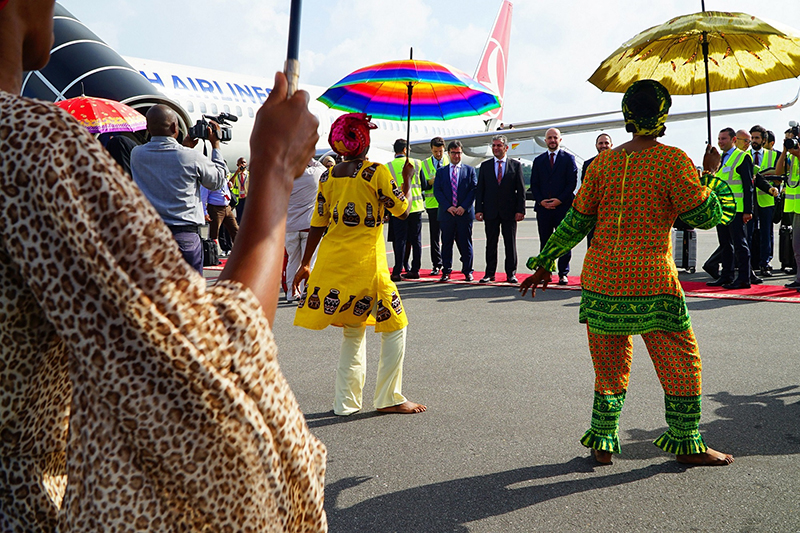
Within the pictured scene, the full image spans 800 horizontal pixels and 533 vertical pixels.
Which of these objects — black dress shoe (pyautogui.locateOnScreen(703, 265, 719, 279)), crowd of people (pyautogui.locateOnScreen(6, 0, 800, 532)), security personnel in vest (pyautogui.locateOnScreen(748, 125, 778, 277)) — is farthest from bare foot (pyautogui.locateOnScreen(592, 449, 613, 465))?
security personnel in vest (pyautogui.locateOnScreen(748, 125, 778, 277))

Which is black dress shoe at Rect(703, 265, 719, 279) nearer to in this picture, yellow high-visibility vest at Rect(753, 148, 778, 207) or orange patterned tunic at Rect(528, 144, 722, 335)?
yellow high-visibility vest at Rect(753, 148, 778, 207)

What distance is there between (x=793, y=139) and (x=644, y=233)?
6774 mm

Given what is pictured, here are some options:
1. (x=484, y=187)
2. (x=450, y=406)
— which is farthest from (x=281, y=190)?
(x=484, y=187)

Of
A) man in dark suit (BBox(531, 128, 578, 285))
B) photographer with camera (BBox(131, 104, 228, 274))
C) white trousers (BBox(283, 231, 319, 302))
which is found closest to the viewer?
photographer with camera (BBox(131, 104, 228, 274))

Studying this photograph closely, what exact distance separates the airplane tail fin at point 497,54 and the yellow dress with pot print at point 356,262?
28268 mm

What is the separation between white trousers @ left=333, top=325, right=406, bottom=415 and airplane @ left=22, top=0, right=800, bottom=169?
4.63m

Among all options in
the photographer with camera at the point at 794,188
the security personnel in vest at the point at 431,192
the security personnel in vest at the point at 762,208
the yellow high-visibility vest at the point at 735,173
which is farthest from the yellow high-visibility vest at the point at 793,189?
the security personnel in vest at the point at 431,192

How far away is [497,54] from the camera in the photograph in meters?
33.2

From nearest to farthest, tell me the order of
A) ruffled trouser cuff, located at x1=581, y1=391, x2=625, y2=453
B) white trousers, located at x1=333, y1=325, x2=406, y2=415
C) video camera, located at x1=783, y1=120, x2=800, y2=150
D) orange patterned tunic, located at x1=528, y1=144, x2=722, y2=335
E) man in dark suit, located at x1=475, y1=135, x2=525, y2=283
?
orange patterned tunic, located at x1=528, y1=144, x2=722, y2=335, ruffled trouser cuff, located at x1=581, y1=391, x2=625, y2=453, white trousers, located at x1=333, y1=325, x2=406, y2=415, video camera, located at x1=783, y1=120, x2=800, y2=150, man in dark suit, located at x1=475, y1=135, x2=525, y2=283

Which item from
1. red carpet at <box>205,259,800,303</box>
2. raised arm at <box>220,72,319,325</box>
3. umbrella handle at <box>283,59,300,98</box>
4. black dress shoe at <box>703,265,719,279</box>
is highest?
umbrella handle at <box>283,59,300,98</box>

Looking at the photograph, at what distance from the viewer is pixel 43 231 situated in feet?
2.36

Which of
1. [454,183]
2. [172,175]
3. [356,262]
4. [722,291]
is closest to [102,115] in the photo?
[172,175]

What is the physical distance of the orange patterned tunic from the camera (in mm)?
3209

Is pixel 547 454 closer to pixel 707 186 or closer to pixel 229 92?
pixel 707 186
